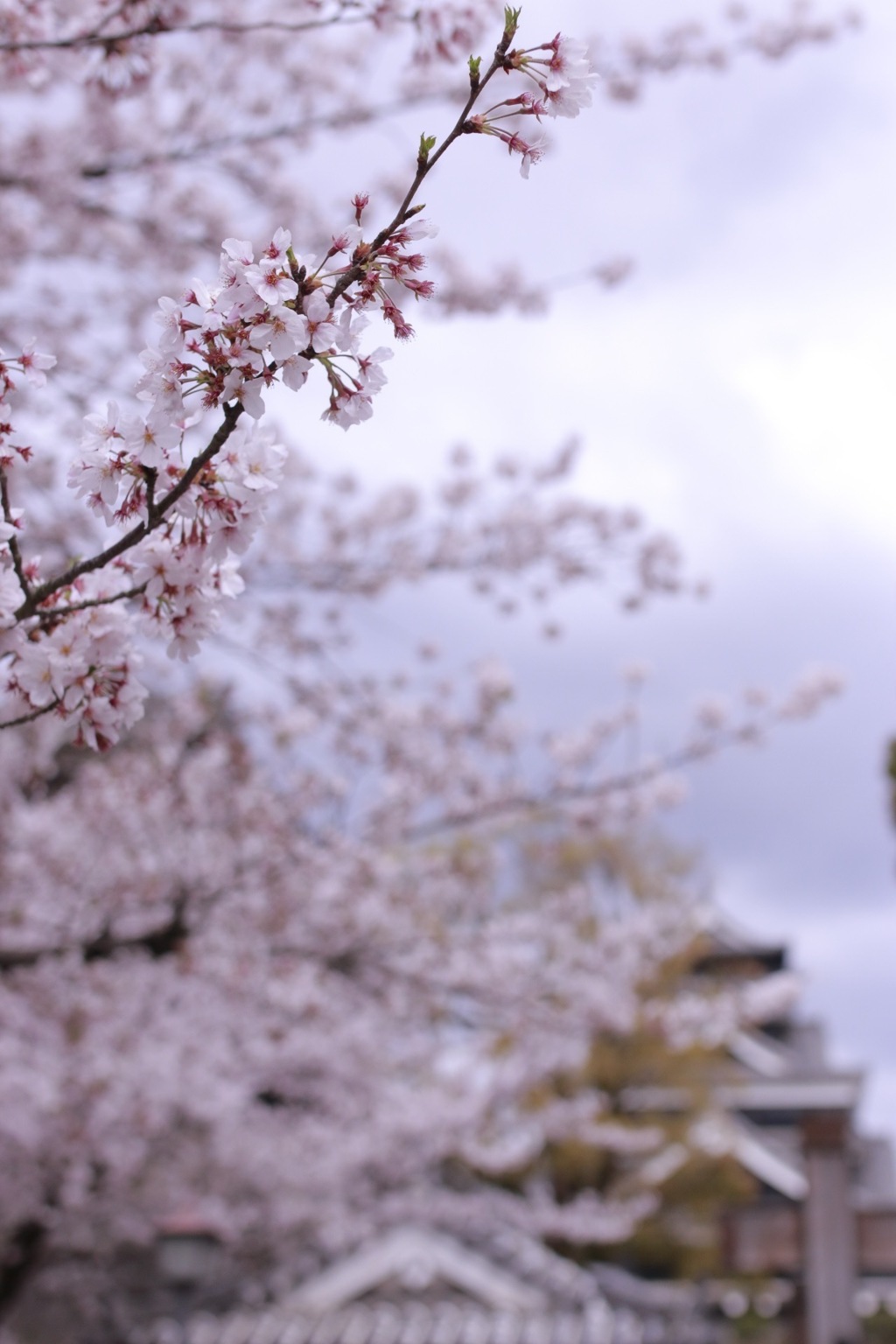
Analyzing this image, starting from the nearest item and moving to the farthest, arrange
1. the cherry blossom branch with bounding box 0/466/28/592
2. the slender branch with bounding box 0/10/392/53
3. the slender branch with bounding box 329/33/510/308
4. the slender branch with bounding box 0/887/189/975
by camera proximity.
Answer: the slender branch with bounding box 329/33/510/308, the cherry blossom branch with bounding box 0/466/28/592, the slender branch with bounding box 0/10/392/53, the slender branch with bounding box 0/887/189/975

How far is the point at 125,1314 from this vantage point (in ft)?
35.3

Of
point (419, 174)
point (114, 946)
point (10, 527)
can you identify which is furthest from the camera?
point (114, 946)

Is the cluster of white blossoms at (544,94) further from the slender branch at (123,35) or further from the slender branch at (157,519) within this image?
the slender branch at (123,35)

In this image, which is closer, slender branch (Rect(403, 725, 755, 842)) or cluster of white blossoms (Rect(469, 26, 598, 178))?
cluster of white blossoms (Rect(469, 26, 598, 178))

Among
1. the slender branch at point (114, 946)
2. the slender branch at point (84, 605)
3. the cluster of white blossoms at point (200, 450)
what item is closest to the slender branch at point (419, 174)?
the cluster of white blossoms at point (200, 450)

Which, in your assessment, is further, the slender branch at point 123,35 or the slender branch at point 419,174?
the slender branch at point 123,35

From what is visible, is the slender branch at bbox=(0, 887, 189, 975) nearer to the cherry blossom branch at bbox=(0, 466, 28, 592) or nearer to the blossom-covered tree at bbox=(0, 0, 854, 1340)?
the blossom-covered tree at bbox=(0, 0, 854, 1340)

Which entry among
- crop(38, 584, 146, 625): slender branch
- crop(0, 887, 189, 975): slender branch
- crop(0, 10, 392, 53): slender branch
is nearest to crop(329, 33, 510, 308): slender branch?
crop(38, 584, 146, 625): slender branch

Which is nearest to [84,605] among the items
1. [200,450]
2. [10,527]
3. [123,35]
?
[10,527]

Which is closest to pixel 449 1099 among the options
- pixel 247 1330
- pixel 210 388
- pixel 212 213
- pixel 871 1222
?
pixel 247 1330

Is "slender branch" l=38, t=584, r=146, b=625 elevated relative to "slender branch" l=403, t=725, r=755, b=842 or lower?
lower

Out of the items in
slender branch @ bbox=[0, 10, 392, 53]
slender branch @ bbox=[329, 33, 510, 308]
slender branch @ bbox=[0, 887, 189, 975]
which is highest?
slender branch @ bbox=[0, 10, 392, 53]

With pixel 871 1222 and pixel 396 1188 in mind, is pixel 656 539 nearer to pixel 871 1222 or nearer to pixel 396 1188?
pixel 871 1222

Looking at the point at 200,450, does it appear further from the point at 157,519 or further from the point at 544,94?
the point at 544,94
